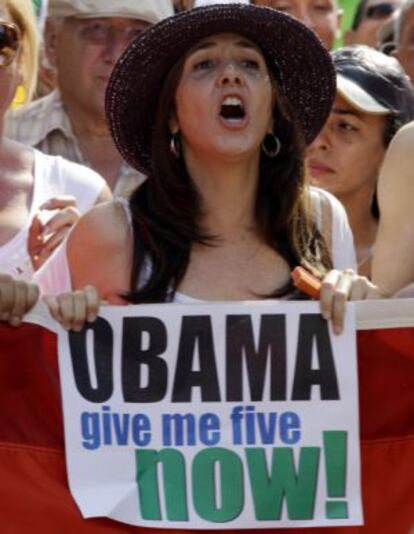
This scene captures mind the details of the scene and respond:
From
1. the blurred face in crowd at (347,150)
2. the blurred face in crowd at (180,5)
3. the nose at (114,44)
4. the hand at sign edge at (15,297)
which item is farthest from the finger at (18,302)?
the blurred face in crowd at (180,5)

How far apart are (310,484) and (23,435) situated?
1.94 ft

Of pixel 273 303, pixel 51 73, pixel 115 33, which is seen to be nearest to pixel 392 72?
pixel 115 33

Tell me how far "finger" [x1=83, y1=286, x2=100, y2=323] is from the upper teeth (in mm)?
775

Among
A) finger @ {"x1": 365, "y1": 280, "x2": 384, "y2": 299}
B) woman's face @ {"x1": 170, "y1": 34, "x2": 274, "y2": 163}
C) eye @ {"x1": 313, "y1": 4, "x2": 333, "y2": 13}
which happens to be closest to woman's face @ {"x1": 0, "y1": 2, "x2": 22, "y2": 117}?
woman's face @ {"x1": 170, "y1": 34, "x2": 274, "y2": 163}

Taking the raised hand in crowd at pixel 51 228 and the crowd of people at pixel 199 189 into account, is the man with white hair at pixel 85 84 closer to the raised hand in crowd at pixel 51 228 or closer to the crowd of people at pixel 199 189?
the crowd of people at pixel 199 189

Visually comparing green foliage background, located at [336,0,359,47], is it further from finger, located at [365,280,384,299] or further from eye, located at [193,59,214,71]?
finger, located at [365,280,384,299]

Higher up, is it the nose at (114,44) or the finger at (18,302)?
the finger at (18,302)

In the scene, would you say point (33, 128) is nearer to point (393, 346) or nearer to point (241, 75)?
point (241, 75)

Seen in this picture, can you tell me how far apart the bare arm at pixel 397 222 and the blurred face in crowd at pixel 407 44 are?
10.0ft

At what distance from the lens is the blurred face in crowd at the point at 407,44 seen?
741cm

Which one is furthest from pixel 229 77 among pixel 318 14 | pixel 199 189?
pixel 318 14

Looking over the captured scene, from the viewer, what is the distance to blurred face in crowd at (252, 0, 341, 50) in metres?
7.51

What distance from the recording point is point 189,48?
467cm

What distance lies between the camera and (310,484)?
13.1 ft
